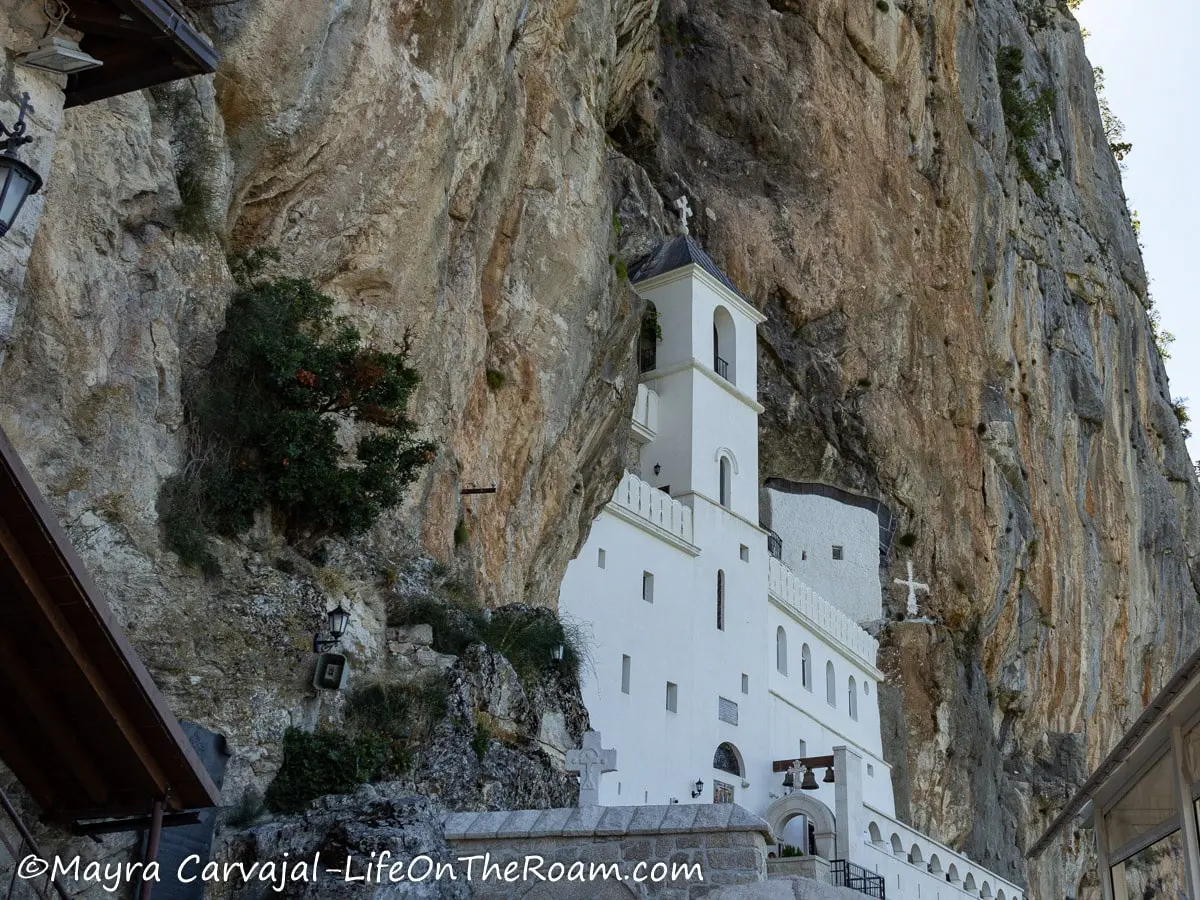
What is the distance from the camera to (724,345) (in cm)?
3189

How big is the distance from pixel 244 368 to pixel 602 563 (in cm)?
1249

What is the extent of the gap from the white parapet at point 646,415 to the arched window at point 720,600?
333cm

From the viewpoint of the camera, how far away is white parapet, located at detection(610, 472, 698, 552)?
26125mm

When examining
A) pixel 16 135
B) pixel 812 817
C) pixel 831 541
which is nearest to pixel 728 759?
Result: pixel 812 817

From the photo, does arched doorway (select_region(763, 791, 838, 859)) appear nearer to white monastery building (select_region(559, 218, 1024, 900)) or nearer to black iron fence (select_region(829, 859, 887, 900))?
white monastery building (select_region(559, 218, 1024, 900))

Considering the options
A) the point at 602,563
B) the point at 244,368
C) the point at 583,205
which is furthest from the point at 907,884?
the point at 244,368

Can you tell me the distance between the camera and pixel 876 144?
120ft

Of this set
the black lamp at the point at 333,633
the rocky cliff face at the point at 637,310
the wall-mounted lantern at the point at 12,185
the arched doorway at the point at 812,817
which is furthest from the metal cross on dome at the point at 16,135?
the arched doorway at the point at 812,817

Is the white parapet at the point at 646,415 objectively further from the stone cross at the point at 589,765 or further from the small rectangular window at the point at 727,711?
the stone cross at the point at 589,765

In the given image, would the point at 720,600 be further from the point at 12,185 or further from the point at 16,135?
the point at 12,185

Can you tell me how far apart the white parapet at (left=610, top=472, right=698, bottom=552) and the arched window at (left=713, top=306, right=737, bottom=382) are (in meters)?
4.47

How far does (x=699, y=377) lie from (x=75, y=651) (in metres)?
23.7

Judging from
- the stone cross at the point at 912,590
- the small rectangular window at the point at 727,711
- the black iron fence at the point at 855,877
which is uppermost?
the stone cross at the point at 912,590

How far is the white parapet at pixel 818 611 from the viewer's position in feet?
101
